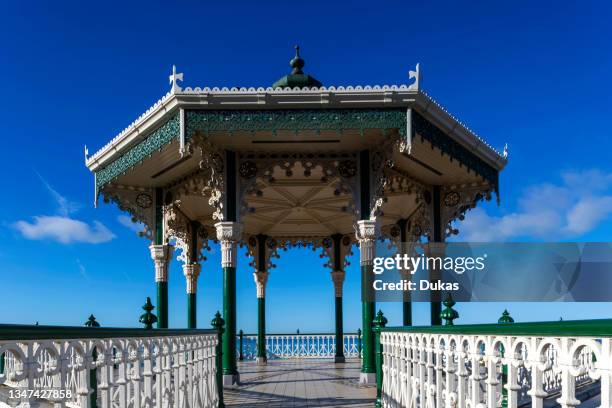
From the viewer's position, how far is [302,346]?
17.7 metres

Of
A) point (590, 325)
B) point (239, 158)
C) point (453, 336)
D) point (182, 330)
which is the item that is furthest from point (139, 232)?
point (590, 325)

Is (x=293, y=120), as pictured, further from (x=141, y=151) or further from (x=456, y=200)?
(x=456, y=200)

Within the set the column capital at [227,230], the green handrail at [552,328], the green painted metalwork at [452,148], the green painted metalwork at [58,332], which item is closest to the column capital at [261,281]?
the column capital at [227,230]

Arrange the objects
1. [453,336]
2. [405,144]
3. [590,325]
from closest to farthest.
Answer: [590,325], [453,336], [405,144]

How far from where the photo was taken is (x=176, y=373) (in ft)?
17.1

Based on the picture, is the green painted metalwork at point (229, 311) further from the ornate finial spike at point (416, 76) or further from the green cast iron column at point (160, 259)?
the ornate finial spike at point (416, 76)

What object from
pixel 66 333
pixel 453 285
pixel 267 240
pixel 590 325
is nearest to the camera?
pixel 590 325

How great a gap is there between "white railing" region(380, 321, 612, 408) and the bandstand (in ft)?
12.5

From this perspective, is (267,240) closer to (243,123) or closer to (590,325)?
(243,123)

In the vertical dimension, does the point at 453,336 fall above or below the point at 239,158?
below

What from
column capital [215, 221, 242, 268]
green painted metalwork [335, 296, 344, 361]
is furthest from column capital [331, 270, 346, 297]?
column capital [215, 221, 242, 268]

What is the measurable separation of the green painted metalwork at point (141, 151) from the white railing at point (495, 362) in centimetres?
504

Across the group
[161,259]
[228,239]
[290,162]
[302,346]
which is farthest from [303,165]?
[302,346]

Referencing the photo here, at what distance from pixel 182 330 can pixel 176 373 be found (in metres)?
0.41
